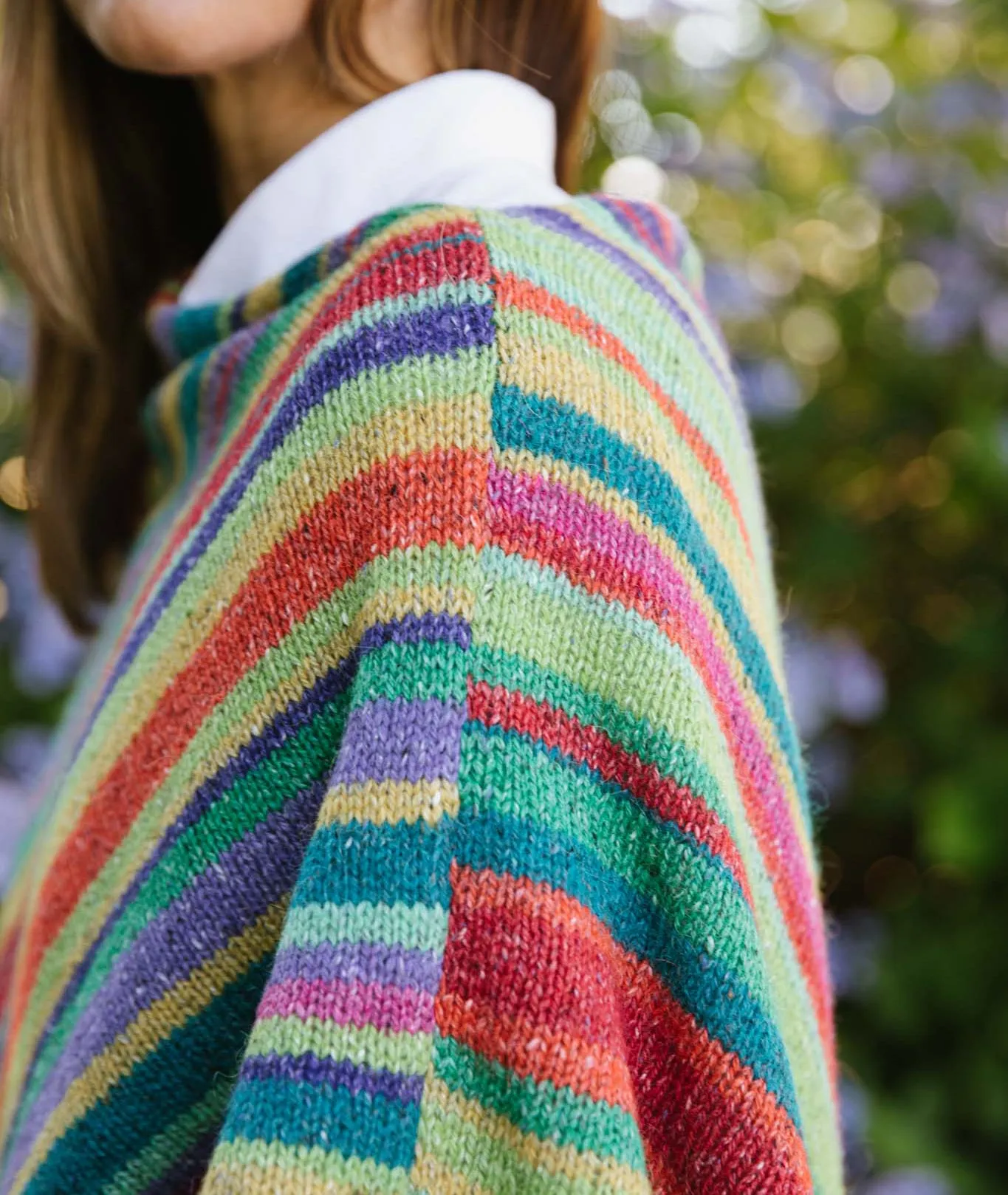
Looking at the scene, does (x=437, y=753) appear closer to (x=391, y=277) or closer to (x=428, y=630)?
(x=428, y=630)

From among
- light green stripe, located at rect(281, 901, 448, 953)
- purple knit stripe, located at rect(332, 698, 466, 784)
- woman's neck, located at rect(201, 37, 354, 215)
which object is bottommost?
light green stripe, located at rect(281, 901, 448, 953)

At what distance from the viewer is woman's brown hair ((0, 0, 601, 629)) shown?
3.11ft

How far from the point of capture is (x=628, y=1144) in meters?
0.45

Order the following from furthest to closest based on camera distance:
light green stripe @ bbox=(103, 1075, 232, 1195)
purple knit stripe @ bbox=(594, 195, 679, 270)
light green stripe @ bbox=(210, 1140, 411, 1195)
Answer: purple knit stripe @ bbox=(594, 195, 679, 270), light green stripe @ bbox=(103, 1075, 232, 1195), light green stripe @ bbox=(210, 1140, 411, 1195)

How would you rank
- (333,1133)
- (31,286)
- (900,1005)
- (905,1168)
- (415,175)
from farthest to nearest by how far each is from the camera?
(900,1005) → (905,1168) → (31,286) → (415,175) → (333,1133)

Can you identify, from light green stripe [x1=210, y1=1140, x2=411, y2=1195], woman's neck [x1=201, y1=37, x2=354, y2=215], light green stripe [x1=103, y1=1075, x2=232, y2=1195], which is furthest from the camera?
woman's neck [x1=201, y1=37, x2=354, y2=215]

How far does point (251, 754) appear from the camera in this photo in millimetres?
518

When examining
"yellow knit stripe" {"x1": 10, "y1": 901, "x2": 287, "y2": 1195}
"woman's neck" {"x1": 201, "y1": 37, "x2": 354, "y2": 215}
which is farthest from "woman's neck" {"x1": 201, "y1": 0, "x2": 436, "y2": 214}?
"yellow knit stripe" {"x1": 10, "y1": 901, "x2": 287, "y2": 1195}

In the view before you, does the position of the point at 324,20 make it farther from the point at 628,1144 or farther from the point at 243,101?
the point at 628,1144

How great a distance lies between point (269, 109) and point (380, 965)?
0.59 m

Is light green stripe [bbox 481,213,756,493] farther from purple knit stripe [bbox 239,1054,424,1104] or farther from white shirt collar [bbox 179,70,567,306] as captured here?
purple knit stripe [bbox 239,1054,424,1104]

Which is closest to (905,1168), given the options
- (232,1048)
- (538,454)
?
(232,1048)

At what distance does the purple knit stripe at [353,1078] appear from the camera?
17.4 inches

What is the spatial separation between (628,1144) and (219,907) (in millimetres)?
192
